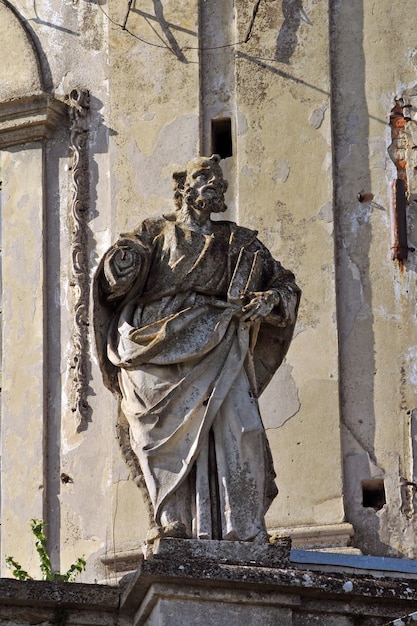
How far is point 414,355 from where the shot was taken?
17.6m

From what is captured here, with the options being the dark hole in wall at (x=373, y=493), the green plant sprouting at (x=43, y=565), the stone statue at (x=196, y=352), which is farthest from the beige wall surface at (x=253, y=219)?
the stone statue at (x=196, y=352)

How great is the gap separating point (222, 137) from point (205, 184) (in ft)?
12.6

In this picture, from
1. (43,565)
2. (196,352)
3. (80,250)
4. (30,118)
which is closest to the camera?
(196,352)

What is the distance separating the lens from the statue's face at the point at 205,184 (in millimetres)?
14516

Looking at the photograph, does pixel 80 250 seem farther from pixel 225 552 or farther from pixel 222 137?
pixel 225 552

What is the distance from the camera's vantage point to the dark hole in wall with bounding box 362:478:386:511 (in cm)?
1728

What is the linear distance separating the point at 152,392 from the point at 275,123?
4.74 m

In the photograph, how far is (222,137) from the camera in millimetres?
18344

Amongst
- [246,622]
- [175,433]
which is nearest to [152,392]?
[175,433]

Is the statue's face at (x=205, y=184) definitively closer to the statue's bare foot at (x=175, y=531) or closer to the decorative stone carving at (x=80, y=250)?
the statue's bare foot at (x=175, y=531)

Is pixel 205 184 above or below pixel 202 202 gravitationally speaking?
above

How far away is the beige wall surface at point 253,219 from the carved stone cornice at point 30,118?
3.5 inches

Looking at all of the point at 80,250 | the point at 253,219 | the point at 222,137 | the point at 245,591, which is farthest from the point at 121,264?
the point at 222,137

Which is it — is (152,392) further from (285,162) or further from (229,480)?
(285,162)
